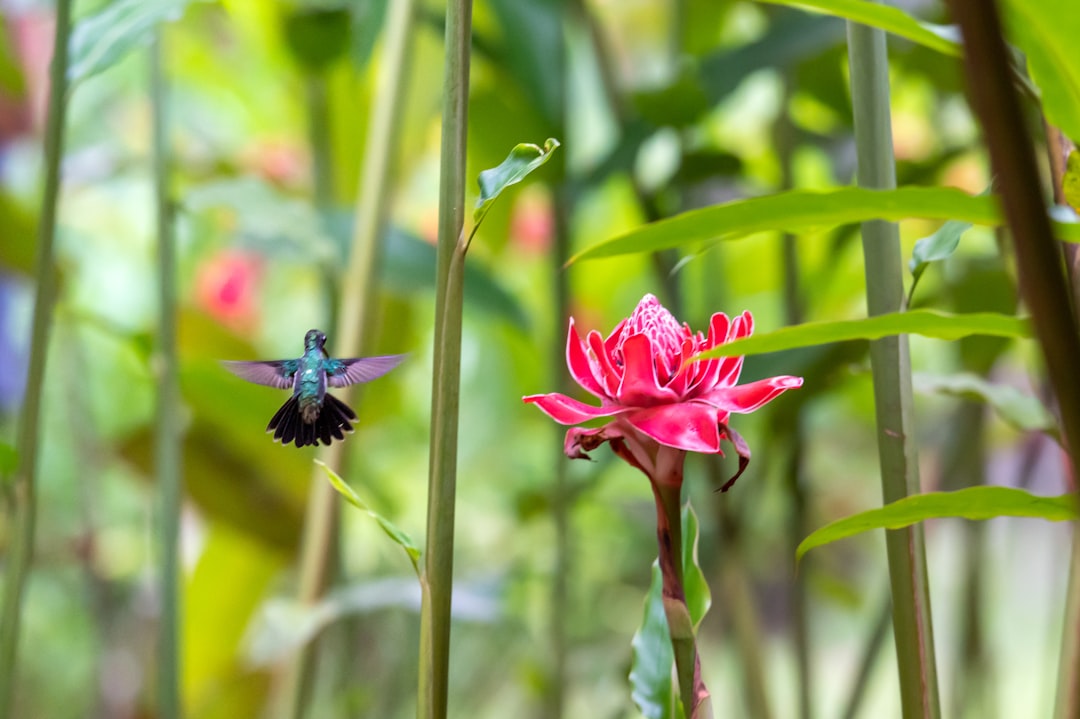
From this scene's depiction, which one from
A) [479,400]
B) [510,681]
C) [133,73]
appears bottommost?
[510,681]

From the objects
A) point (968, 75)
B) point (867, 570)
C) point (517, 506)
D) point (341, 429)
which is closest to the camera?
point (968, 75)

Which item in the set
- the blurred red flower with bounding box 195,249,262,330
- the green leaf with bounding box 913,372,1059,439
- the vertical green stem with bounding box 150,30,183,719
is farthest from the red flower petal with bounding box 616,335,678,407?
the blurred red flower with bounding box 195,249,262,330

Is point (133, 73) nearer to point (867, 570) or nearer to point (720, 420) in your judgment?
point (720, 420)

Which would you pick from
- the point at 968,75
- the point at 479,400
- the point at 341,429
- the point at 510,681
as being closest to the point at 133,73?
the point at 479,400

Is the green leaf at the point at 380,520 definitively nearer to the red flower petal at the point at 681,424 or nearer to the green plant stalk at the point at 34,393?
the red flower petal at the point at 681,424

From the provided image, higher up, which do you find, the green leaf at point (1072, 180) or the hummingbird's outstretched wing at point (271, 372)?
the green leaf at point (1072, 180)

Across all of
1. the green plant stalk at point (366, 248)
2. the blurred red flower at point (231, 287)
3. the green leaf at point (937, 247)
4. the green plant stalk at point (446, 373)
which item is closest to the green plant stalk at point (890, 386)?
the green leaf at point (937, 247)

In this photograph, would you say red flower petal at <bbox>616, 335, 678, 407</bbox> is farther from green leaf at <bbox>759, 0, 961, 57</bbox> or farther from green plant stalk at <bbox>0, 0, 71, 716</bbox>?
green plant stalk at <bbox>0, 0, 71, 716</bbox>

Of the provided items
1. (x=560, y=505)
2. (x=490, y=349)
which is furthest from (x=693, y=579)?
(x=490, y=349)
